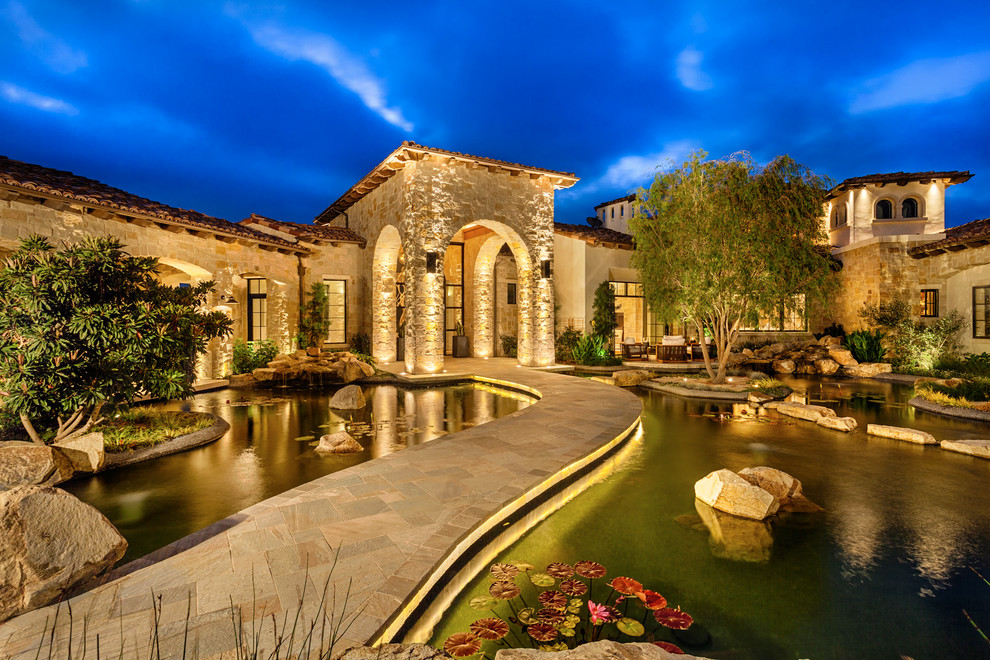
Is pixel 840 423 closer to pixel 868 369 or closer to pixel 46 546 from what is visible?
pixel 868 369

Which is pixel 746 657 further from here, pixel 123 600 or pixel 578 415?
pixel 578 415

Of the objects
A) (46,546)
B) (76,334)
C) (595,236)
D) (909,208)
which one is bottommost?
(46,546)

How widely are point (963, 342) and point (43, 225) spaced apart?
69.8ft

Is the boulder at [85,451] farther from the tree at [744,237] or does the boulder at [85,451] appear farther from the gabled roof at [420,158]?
the tree at [744,237]

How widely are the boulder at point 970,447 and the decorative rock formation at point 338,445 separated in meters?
7.48

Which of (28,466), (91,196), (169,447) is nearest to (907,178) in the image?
(169,447)

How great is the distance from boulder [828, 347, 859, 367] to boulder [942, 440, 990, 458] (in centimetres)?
884

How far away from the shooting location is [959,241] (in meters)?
12.2

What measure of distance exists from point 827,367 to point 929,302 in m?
4.07

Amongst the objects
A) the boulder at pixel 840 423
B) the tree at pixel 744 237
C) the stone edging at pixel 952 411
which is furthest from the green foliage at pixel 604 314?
the boulder at pixel 840 423

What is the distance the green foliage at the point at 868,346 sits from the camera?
1387cm

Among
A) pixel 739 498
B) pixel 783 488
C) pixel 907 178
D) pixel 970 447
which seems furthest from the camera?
pixel 907 178

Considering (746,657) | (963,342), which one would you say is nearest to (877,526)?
(746,657)

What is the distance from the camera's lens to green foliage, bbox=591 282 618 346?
15.7 m
